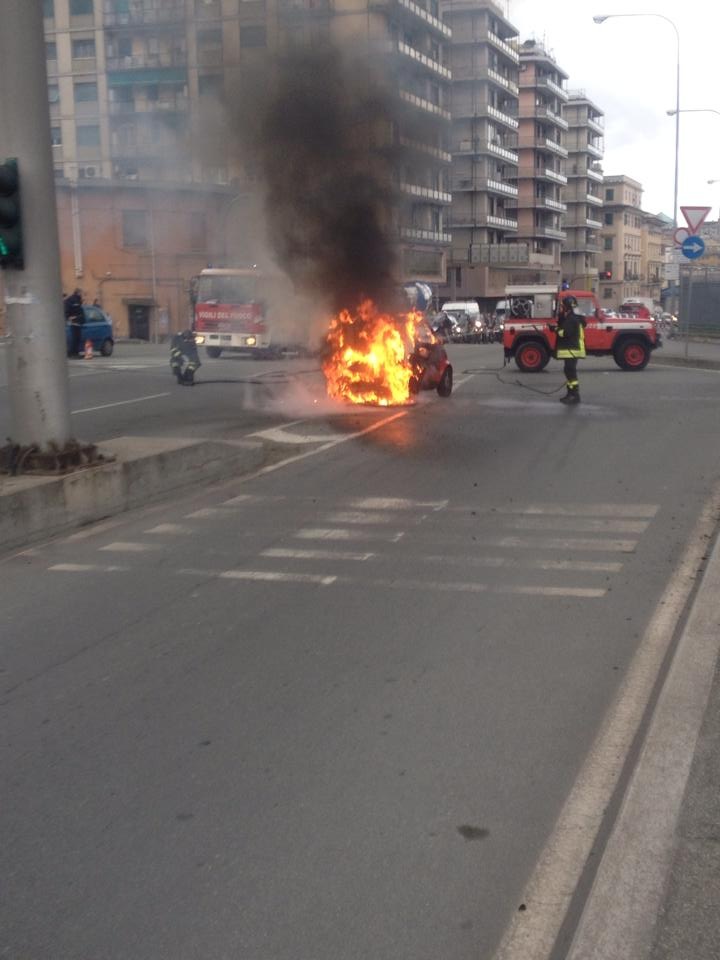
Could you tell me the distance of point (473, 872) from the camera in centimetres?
302

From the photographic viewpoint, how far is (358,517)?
26.5 ft

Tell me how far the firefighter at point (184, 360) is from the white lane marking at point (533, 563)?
12.9 m

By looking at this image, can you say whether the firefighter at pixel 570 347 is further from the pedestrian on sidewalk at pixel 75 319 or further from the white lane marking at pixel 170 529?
the pedestrian on sidewalk at pixel 75 319

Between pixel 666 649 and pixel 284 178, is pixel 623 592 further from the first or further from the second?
pixel 284 178

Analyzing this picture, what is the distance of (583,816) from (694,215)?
839 inches

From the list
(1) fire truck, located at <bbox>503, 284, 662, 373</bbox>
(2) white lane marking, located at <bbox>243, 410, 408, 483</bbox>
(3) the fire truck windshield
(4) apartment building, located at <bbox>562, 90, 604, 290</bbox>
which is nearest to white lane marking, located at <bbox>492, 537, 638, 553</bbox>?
(2) white lane marking, located at <bbox>243, 410, 408, 483</bbox>

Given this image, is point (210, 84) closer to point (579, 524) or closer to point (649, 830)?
point (579, 524)

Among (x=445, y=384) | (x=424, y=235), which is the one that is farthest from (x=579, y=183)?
(x=445, y=384)

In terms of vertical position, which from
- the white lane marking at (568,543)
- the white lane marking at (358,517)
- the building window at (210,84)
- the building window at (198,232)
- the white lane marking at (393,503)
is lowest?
the white lane marking at (568,543)

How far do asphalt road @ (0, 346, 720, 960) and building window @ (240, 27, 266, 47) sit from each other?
8139 millimetres

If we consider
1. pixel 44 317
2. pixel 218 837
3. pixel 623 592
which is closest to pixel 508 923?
pixel 218 837

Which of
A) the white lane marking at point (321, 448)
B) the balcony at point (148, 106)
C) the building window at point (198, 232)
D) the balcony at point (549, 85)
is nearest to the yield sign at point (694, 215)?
the building window at point (198, 232)

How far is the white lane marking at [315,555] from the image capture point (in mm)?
6797

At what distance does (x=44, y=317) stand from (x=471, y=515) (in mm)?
3729
